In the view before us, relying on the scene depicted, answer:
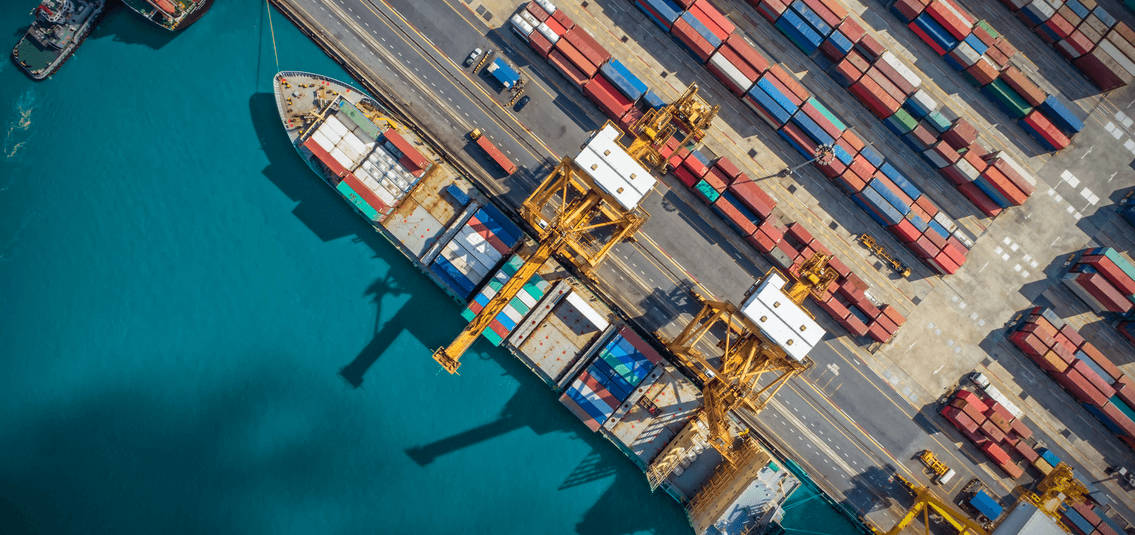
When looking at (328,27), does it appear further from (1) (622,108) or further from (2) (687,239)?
(2) (687,239)

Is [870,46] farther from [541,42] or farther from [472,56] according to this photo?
[472,56]

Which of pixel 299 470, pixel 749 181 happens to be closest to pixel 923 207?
pixel 749 181

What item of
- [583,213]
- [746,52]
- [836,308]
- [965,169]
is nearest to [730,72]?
[746,52]

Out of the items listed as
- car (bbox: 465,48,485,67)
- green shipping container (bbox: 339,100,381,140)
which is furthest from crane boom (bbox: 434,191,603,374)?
green shipping container (bbox: 339,100,381,140)

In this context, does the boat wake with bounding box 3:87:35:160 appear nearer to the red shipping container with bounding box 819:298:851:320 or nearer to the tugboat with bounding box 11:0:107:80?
the tugboat with bounding box 11:0:107:80

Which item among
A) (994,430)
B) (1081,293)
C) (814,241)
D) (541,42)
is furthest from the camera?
(1081,293)

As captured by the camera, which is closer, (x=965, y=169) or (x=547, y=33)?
(x=965, y=169)
